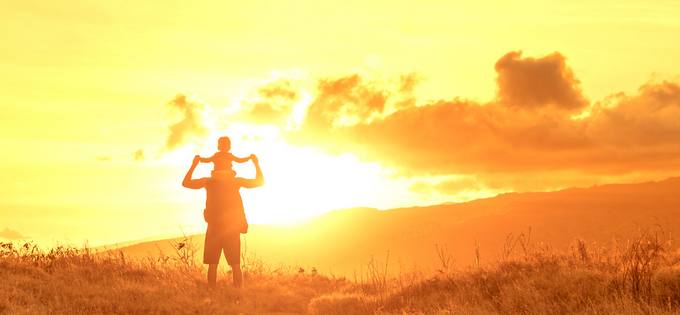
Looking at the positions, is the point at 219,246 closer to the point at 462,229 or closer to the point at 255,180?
the point at 255,180

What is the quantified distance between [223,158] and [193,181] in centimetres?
97

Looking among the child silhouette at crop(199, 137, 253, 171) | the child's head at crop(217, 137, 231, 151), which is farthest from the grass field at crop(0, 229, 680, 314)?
the child's head at crop(217, 137, 231, 151)

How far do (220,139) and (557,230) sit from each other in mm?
165581

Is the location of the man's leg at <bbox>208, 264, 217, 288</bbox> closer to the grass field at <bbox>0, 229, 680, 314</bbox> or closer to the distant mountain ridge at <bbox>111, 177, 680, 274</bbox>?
the grass field at <bbox>0, 229, 680, 314</bbox>

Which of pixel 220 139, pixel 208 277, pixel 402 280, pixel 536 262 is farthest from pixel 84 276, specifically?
pixel 536 262

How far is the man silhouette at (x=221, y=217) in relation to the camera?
14133mm

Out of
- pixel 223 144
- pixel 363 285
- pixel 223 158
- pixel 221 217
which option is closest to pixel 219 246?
pixel 221 217

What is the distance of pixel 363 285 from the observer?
50.4 ft

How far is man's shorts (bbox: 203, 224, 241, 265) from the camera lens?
46.2ft

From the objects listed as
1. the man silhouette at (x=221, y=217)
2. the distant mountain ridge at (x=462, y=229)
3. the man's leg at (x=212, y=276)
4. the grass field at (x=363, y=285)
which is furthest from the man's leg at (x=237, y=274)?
the distant mountain ridge at (x=462, y=229)

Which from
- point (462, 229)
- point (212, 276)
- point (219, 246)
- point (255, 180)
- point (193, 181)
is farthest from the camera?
point (462, 229)

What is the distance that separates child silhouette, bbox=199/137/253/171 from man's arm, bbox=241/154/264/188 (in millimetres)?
164

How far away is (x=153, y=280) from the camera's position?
13750 mm

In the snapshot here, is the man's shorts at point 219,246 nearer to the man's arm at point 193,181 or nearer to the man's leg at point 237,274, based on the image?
the man's leg at point 237,274
